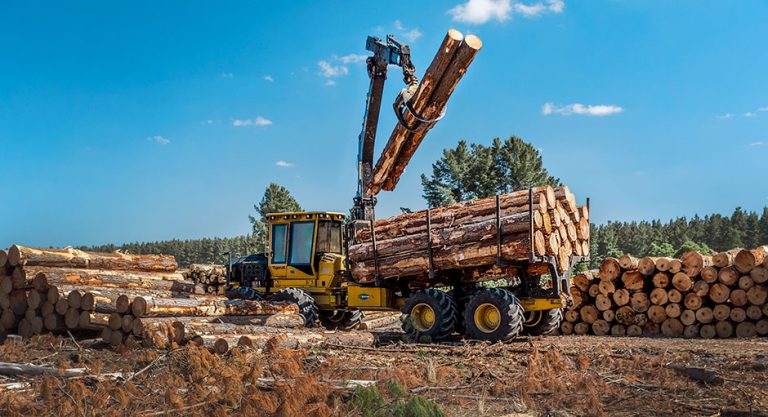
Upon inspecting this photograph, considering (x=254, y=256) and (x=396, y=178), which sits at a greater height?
(x=396, y=178)

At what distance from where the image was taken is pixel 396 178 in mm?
15125

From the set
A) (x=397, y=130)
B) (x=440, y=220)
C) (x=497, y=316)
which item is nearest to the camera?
(x=497, y=316)

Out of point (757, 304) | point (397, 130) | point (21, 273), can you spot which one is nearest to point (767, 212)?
point (757, 304)

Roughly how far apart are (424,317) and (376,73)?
18.2 ft

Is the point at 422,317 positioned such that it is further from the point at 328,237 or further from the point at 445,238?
the point at 328,237

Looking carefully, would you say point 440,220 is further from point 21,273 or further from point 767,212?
point 767,212

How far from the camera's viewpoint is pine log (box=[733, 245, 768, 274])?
42.6 ft

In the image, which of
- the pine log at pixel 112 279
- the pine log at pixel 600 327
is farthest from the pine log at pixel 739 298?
the pine log at pixel 112 279

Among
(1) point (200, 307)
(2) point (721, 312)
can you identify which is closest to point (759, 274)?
(2) point (721, 312)

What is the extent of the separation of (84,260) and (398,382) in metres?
8.11

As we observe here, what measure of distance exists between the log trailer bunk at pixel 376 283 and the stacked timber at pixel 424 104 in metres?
0.19

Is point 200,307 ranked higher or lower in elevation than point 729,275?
lower

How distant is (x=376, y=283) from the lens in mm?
13000

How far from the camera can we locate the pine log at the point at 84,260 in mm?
11711
